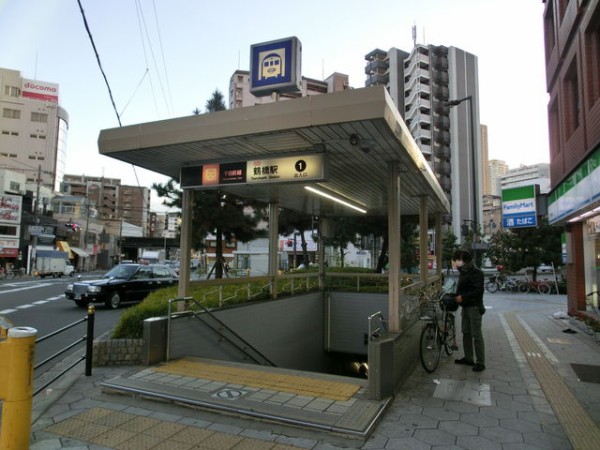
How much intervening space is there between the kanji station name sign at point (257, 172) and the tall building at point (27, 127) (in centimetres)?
7385

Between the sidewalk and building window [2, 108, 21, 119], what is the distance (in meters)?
81.6

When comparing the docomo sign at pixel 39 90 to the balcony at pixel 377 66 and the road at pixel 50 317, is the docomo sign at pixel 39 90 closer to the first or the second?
the balcony at pixel 377 66

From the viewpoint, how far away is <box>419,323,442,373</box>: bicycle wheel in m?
6.19

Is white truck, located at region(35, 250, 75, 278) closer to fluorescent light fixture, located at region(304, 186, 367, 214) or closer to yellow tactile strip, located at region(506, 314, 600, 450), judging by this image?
→ fluorescent light fixture, located at region(304, 186, 367, 214)

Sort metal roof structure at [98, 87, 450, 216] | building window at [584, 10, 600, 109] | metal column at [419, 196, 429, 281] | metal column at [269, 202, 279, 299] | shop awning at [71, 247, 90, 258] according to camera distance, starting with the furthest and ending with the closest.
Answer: shop awning at [71, 247, 90, 258] < metal column at [419, 196, 429, 281] < metal column at [269, 202, 279, 299] < building window at [584, 10, 600, 109] < metal roof structure at [98, 87, 450, 216]

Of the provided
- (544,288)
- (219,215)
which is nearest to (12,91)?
(219,215)

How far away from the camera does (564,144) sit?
1178 centimetres

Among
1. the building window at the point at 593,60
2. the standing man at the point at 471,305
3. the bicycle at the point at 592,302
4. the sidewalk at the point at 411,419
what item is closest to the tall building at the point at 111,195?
the bicycle at the point at 592,302

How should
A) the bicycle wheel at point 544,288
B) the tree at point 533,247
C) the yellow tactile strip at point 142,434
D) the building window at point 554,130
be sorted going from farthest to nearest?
the tree at point 533,247 < the bicycle wheel at point 544,288 < the building window at point 554,130 < the yellow tactile strip at point 142,434

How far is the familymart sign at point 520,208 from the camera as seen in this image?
53.6 feet

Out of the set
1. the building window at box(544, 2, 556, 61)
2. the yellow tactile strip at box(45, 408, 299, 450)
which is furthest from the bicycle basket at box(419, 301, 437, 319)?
the building window at box(544, 2, 556, 61)

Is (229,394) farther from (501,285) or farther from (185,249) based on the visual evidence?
(501,285)

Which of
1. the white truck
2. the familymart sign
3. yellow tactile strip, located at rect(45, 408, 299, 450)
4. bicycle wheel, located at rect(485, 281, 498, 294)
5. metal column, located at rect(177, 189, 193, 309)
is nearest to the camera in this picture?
yellow tactile strip, located at rect(45, 408, 299, 450)

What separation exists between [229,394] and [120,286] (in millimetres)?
11912
